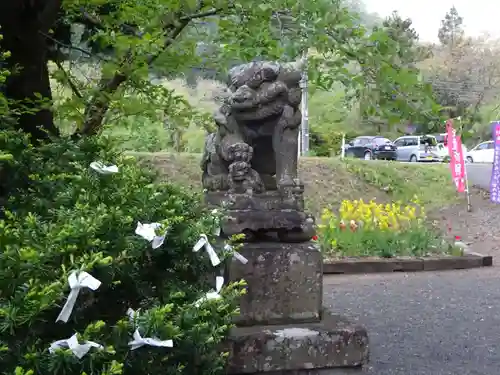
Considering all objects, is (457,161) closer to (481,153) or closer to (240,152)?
(240,152)

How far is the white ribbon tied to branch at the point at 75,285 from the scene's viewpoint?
1.52 meters

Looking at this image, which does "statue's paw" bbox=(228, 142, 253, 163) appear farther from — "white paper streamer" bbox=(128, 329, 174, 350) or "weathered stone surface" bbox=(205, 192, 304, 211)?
"white paper streamer" bbox=(128, 329, 174, 350)

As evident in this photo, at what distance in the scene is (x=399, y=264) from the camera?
28.7 ft

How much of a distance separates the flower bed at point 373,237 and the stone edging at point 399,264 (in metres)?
0.26

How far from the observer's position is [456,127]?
11.8 ft

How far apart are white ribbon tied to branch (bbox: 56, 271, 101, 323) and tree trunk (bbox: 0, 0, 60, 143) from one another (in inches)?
100

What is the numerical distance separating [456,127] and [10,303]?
2.88 m

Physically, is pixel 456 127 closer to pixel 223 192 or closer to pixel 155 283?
pixel 223 192

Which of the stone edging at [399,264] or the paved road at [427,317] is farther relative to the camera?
the stone edging at [399,264]

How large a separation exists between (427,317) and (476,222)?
300 inches

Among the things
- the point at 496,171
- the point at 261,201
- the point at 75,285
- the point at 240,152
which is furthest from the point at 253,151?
the point at 496,171

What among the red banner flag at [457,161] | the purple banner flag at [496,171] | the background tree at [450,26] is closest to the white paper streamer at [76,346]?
the red banner flag at [457,161]

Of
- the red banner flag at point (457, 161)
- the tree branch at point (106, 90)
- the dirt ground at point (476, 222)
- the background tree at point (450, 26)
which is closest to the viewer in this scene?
the tree branch at point (106, 90)

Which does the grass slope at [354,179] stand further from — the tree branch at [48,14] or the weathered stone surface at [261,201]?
the weathered stone surface at [261,201]
